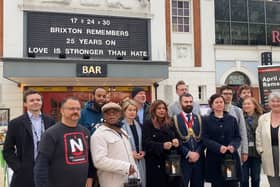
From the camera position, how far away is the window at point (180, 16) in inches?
816

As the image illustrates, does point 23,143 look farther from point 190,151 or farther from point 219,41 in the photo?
point 219,41

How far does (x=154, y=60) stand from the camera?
1895 cm

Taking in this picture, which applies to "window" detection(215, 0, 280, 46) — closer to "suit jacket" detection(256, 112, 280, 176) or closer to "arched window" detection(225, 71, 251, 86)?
"arched window" detection(225, 71, 251, 86)

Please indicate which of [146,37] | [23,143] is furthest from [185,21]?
[23,143]

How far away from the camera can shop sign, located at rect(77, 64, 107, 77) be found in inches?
645

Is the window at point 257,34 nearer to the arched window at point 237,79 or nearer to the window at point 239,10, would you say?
the window at point 239,10

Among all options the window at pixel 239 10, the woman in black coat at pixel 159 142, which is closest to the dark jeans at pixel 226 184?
→ the woman in black coat at pixel 159 142

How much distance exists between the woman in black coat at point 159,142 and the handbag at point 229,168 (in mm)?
671

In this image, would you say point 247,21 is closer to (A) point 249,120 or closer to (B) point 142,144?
(A) point 249,120

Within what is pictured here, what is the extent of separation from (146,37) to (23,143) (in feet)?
51.1

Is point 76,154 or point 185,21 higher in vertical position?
point 185,21

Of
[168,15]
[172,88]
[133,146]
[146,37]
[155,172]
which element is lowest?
[155,172]

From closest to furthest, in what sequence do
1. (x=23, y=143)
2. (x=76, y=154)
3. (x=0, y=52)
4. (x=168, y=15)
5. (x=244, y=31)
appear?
1. (x=76, y=154)
2. (x=23, y=143)
3. (x=0, y=52)
4. (x=168, y=15)
5. (x=244, y=31)

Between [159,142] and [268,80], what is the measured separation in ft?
26.7
